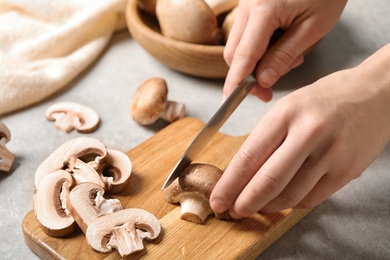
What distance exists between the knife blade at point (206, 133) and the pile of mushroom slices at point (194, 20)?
390 mm

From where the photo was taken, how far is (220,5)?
1.97m

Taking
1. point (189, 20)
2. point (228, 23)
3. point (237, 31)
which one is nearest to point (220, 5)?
point (228, 23)

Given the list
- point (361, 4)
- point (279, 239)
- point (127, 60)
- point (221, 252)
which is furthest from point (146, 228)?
point (361, 4)

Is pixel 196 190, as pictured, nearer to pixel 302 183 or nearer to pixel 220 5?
pixel 302 183

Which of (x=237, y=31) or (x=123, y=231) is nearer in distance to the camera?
(x=123, y=231)

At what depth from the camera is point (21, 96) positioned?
1.84 m

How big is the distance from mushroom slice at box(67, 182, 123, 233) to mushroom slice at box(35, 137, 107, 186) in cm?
11

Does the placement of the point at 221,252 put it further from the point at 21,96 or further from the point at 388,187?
the point at 21,96

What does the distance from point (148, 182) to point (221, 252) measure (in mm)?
316

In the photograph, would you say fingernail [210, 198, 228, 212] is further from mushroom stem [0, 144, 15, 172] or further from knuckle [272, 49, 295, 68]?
mushroom stem [0, 144, 15, 172]

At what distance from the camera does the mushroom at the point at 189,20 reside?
1823 millimetres

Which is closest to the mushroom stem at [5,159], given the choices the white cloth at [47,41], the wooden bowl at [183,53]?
the white cloth at [47,41]

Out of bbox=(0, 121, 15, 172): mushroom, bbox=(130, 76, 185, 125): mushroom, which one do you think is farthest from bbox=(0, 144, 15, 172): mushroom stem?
bbox=(130, 76, 185, 125): mushroom

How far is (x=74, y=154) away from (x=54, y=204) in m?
0.17
